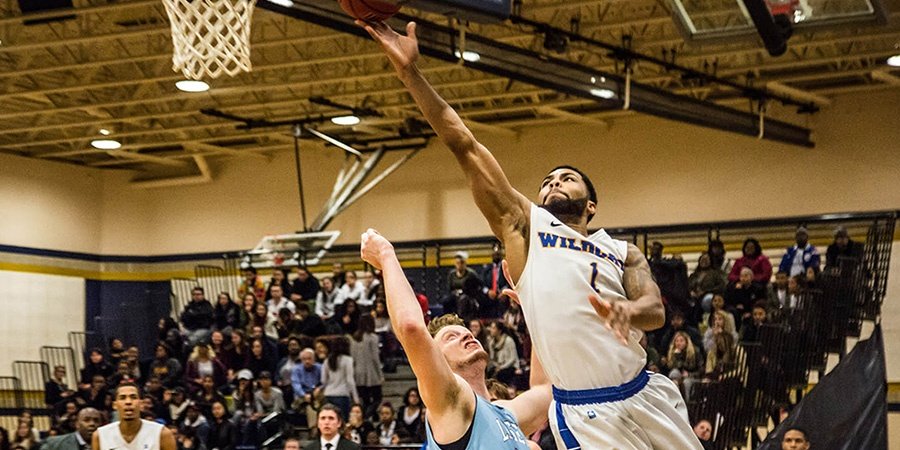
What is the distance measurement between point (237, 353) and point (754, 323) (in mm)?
7304

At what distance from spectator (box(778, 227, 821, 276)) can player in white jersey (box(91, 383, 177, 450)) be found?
9498mm

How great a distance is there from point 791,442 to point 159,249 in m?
17.5

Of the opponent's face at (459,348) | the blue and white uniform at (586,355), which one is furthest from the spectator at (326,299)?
the blue and white uniform at (586,355)

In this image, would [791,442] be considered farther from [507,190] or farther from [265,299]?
[265,299]

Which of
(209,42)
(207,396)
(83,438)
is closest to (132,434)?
(83,438)

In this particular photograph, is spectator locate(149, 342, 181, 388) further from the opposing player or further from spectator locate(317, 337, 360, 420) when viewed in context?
the opposing player

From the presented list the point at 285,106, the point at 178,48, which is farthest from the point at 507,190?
the point at 285,106

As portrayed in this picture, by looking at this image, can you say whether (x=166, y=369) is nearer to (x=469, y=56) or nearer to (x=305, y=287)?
Answer: (x=305, y=287)

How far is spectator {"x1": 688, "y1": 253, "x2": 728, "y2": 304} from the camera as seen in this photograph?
16062mm

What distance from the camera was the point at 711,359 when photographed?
1458cm

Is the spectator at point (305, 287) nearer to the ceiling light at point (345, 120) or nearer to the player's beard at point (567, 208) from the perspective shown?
the ceiling light at point (345, 120)

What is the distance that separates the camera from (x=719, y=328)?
14492mm

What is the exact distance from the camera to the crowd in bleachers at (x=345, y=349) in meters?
14.8

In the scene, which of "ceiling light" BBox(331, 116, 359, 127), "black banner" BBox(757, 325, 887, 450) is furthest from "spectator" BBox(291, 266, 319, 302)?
"black banner" BBox(757, 325, 887, 450)
